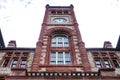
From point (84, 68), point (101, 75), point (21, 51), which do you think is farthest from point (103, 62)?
point (21, 51)

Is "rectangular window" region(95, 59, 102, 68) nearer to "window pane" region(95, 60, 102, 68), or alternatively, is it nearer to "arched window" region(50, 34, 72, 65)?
"window pane" region(95, 60, 102, 68)

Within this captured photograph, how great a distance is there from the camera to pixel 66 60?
19750 mm

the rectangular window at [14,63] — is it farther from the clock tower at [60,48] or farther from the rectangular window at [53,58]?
the rectangular window at [53,58]

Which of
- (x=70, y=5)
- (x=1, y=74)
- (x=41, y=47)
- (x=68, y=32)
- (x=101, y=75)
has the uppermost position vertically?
(x=70, y=5)

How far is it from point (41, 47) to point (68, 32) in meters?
5.05

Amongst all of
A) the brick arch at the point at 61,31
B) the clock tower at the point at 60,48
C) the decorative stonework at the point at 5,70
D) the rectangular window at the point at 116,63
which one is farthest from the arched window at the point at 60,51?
the rectangular window at the point at 116,63

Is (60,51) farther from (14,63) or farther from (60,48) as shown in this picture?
(14,63)

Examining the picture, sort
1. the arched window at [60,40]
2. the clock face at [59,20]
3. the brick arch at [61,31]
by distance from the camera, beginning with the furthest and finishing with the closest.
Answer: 1. the clock face at [59,20]
2. the brick arch at [61,31]
3. the arched window at [60,40]

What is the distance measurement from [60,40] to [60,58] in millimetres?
4066

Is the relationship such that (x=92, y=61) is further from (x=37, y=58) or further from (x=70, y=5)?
(x=70, y=5)

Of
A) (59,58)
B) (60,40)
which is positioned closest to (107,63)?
(59,58)

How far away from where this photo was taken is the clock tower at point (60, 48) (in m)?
17.7

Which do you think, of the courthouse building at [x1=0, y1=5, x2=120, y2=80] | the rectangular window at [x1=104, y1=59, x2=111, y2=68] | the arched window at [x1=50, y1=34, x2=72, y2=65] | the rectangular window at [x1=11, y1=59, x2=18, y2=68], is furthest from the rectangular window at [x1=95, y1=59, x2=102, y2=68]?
the rectangular window at [x1=11, y1=59, x2=18, y2=68]

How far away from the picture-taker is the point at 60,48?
21.6 metres
